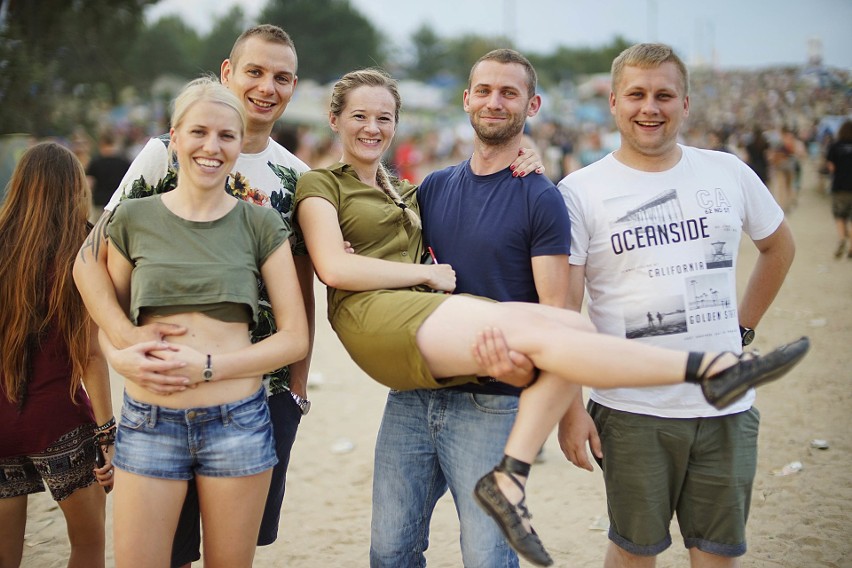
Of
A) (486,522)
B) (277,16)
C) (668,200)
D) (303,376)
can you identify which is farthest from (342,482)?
(277,16)

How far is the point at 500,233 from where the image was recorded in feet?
9.33

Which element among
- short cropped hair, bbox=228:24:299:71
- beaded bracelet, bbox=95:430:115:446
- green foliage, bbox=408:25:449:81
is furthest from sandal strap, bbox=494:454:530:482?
green foliage, bbox=408:25:449:81

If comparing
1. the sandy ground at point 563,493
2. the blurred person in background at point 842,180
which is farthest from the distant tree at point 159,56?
the sandy ground at point 563,493

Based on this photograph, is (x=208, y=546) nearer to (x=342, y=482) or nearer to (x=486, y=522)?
(x=486, y=522)

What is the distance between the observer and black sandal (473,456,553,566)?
8.09 feet

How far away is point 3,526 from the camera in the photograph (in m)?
3.22

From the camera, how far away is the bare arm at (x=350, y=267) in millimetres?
2768

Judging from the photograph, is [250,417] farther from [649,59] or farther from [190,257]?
[649,59]

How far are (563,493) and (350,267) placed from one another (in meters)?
3.26

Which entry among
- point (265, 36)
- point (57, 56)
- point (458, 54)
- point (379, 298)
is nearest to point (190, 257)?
point (379, 298)

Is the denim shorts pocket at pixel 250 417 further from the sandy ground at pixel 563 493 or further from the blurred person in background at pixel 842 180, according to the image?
the blurred person in background at pixel 842 180

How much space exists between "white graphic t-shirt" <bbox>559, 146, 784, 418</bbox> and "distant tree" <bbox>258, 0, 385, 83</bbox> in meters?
67.6

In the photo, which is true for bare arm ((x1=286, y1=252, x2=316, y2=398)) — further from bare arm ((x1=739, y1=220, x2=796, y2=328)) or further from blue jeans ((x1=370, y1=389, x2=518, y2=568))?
bare arm ((x1=739, y1=220, x2=796, y2=328))

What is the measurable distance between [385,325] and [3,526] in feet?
6.71
